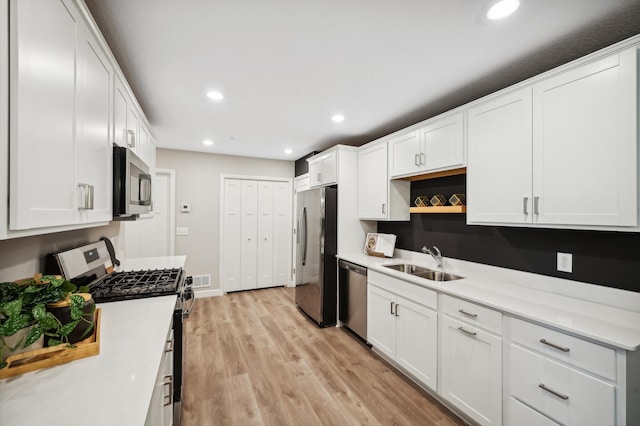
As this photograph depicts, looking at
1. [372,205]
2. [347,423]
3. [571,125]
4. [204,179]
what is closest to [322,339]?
[347,423]

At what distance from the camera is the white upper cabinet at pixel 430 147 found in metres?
2.25

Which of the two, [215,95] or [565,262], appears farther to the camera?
[215,95]

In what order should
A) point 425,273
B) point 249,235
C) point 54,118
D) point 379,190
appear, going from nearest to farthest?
point 54,118 → point 425,273 → point 379,190 → point 249,235

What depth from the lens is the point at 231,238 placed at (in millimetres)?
4777

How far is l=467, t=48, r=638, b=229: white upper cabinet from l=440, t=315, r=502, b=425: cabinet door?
805 mm

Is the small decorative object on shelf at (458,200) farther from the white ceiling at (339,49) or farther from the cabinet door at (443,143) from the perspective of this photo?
the white ceiling at (339,49)

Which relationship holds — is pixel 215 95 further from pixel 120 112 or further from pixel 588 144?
pixel 588 144

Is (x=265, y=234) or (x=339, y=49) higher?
(x=339, y=49)

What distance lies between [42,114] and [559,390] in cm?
249

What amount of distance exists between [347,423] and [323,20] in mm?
2515

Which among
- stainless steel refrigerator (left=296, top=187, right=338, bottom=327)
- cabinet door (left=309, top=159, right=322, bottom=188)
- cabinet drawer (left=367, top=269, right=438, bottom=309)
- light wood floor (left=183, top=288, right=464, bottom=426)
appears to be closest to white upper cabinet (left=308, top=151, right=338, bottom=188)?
cabinet door (left=309, top=159, right=322, bottom=188)

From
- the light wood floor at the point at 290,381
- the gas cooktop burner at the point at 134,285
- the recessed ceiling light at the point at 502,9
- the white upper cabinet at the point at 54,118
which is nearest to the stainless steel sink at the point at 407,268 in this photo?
the light wood floor at the point at 290,381

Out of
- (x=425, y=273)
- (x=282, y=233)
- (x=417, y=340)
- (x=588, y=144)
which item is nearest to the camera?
(x=588, y=144)

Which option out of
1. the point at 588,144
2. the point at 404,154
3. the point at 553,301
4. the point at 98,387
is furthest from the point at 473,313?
the point at 98,387
